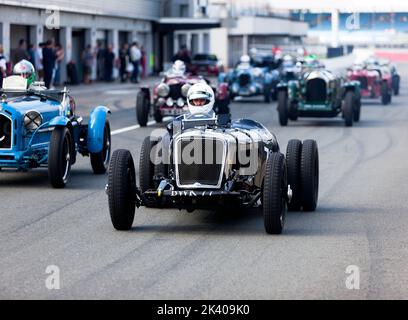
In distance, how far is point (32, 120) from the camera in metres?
15.1

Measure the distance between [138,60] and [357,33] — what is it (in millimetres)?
79027

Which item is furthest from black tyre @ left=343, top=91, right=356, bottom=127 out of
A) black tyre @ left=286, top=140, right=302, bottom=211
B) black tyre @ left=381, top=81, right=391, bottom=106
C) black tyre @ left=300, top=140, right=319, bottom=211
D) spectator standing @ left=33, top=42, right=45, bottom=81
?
spectator standing @ left=33, top=42, right=45, bottom=81

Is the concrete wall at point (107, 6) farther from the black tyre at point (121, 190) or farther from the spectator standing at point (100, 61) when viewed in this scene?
the black tyre at point (121, 190)

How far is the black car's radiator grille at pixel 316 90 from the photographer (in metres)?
25.9

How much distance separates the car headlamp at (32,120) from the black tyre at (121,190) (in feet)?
12.9

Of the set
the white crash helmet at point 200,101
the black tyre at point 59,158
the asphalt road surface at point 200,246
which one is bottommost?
the asphalt road surface at point 200,246

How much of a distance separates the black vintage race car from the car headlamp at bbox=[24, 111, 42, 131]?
3.19 m

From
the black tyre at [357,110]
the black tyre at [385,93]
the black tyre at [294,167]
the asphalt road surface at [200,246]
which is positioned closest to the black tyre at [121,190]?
the asphalt road surface at [200,246]

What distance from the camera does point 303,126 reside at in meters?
26.1

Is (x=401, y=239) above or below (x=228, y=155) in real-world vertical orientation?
below

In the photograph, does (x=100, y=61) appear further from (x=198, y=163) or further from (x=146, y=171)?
(x=198, y=163)

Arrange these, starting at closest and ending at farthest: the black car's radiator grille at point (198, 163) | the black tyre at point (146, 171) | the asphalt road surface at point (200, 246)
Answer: the asphalt road surface at point (200, 246) < the black car's radiator grille at point (198, 163) < the black tyre at point (146, 171)

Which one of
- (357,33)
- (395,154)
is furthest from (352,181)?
(357,33)
